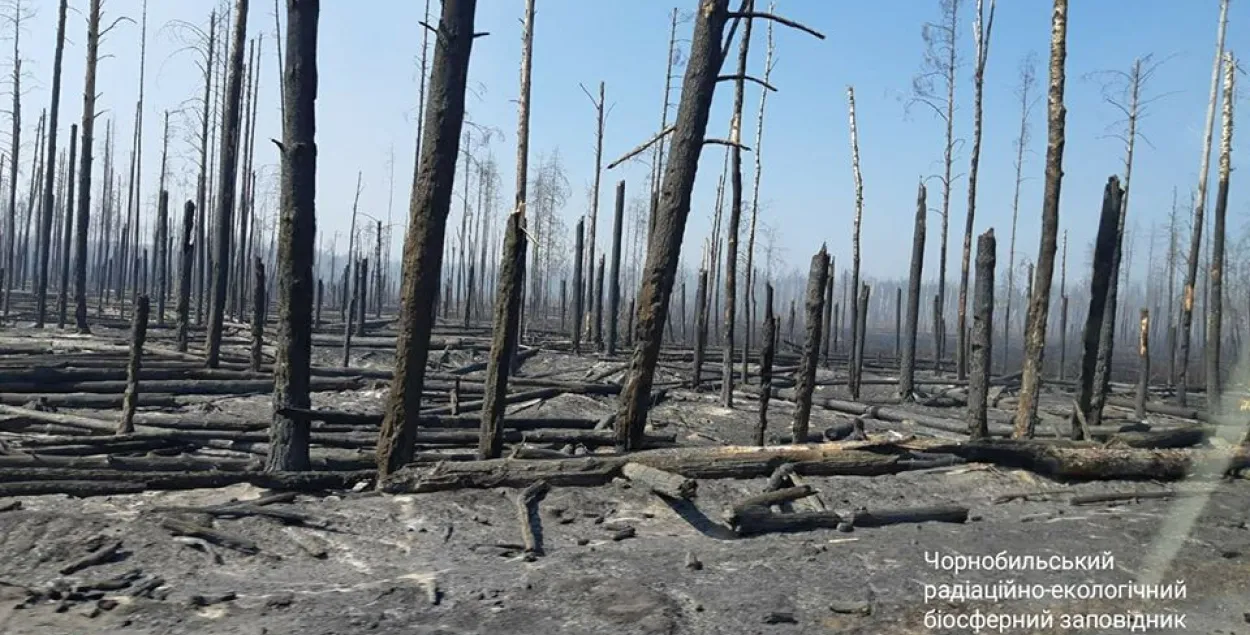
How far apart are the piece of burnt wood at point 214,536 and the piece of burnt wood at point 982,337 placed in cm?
684

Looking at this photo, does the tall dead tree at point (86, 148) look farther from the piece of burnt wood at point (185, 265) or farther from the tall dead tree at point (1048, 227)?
the tall dead tree at point (1048, 227)

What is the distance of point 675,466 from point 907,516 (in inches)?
66.9

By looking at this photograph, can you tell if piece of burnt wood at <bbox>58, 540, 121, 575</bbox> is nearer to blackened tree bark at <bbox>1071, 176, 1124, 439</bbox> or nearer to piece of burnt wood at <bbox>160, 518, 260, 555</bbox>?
piece of burnt wood at <bbox>160, 518, 260, 555</bbox>

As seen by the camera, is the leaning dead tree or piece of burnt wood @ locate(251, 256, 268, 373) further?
piece of burnt wood @ locate(251, 256, 268, 373)

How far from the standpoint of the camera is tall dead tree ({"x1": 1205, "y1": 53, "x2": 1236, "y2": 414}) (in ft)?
48.9

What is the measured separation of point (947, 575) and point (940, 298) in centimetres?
1631

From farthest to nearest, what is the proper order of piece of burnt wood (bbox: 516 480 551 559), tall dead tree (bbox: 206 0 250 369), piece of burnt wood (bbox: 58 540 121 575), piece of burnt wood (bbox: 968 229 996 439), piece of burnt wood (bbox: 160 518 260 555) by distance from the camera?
tall dead tree (bbox: 206 0 250 369) < piece of burnt wood (bbox: 968 229 996 439) < piece of burnt wood (bbox: 516 480 551 559) < piece of burnt wood (bbox: 160 518 260 555) < piece of burnt wood (bbox: 58 540 121 575)

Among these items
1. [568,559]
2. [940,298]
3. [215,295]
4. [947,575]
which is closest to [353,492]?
[568,559]

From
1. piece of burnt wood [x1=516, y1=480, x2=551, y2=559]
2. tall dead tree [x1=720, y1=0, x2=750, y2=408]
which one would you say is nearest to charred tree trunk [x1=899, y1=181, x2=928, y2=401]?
tall dead tree [x1=720, y1=0, x2=750, y2=408]

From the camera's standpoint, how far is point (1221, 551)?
5.57 m

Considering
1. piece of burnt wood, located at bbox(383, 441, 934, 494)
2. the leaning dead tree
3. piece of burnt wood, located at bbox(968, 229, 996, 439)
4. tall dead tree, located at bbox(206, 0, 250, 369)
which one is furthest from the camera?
tall dead tree, located at bbox(206, 0, 250, 369)

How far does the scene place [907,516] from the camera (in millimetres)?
5969

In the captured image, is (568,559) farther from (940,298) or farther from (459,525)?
(940,298)

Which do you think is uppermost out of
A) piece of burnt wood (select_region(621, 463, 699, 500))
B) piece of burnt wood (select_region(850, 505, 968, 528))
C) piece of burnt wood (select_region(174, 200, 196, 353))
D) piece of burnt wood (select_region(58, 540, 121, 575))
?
piece of burnt wood (select_region(174, 200, 196, 353))
